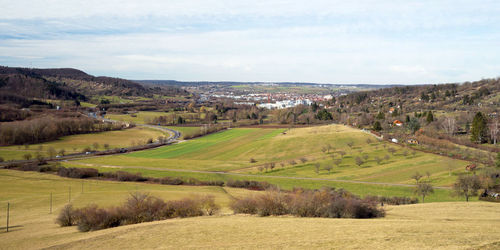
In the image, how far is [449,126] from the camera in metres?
98.4

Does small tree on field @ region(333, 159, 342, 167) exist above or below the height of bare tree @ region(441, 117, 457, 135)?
below

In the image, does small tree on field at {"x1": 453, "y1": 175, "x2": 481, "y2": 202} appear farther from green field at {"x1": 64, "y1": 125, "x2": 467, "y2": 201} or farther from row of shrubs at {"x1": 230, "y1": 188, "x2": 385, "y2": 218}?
row of shrubs at {"x1": 230, "y1": 188, "x2": 385, "y2": 218}

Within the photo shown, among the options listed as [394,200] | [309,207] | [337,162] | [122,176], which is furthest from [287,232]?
[122,176]

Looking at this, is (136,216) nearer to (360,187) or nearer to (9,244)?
(9,244)

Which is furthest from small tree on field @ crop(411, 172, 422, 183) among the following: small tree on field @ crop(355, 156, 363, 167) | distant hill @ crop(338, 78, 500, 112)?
distant hill @ crop(338, 78, 500, 112)

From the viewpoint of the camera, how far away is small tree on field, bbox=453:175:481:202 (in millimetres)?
45719

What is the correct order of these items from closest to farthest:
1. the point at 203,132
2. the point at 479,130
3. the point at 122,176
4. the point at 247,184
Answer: the point at 247,184 < the point at 122,176 < the point at 479,130 < the point at 203,132

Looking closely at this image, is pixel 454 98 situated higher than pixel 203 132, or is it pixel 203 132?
pixel 454 98

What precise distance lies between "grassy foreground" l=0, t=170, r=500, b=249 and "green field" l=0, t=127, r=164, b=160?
58.7 metres

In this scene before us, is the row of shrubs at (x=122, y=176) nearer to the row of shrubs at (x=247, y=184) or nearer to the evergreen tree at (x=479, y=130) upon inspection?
the row of shrubs at (x=247, y=184)

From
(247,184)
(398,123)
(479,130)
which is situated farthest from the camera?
(398,123)

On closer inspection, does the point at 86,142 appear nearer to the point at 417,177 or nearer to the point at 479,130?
the point at 417,177

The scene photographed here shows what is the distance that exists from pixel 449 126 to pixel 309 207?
84.6 m

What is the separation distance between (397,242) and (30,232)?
1305 inches
